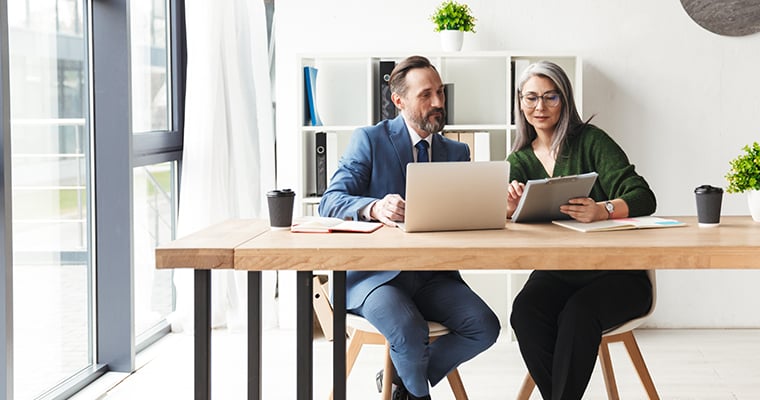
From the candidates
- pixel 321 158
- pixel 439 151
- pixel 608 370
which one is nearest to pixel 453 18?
pixel 321 158

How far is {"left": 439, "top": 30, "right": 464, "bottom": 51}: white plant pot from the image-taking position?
408 cm

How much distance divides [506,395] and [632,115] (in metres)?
1.75

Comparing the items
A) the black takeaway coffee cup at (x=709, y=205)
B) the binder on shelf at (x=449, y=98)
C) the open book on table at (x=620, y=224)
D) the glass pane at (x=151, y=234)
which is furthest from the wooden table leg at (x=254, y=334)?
the binder on shelf at (x=449, y=98)

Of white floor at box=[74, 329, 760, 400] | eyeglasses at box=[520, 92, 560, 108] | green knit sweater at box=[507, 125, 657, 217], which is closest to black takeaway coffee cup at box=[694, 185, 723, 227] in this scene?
green knit sweater at box=[507, 125, 657, 217]

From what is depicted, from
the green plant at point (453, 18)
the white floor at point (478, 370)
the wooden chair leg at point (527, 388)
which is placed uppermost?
the green plant at point (453, 18)

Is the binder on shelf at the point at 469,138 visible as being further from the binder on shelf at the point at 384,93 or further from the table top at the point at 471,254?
the table top at the point at 471,254

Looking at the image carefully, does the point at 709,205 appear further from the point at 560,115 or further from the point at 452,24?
the point at 452,24

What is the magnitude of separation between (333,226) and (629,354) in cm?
109

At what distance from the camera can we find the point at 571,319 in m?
2.44

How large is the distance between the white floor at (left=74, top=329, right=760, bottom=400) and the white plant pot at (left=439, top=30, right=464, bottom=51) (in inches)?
57.1

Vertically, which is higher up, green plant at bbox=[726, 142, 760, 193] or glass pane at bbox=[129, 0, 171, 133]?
glass pane at bbox=[129, 0, 171, 133]

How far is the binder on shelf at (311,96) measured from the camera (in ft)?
13.6

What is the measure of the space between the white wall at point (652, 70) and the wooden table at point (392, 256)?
2148mm

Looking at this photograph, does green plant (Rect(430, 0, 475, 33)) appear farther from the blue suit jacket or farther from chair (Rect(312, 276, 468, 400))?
chair (Rect(312, 276, 468, 400))
